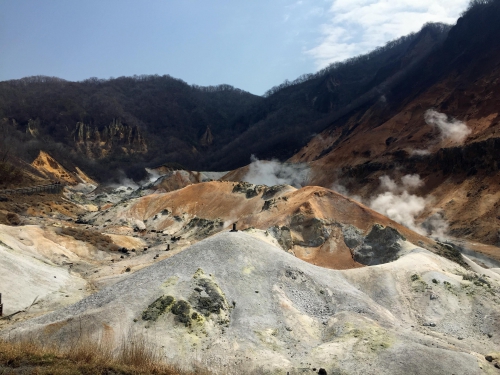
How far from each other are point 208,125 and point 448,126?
139769 mm

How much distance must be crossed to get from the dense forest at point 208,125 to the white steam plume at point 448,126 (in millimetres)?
20163

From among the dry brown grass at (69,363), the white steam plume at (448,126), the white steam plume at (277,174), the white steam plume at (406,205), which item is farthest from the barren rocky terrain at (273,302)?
the white steam plume at (277,174)

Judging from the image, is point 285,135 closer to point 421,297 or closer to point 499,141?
point 499,141

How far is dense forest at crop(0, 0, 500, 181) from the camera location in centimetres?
10050

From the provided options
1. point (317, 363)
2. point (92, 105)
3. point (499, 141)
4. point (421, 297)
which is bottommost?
point (317, 363)

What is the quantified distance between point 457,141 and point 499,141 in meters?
8.97

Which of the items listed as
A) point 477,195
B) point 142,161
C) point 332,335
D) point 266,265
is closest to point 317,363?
point 332,335

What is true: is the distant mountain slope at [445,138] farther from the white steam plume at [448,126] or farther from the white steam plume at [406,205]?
the white steam plume at [406,205]

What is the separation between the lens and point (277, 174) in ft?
304

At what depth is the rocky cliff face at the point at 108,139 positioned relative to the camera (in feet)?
474

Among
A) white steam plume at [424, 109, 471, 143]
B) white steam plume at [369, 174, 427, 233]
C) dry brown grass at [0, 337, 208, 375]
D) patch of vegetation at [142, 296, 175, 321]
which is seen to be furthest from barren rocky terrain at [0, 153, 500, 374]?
white steam plume at [424, 109, 471, 143]

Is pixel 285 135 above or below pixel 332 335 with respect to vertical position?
above

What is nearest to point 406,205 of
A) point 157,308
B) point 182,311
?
point 182,311

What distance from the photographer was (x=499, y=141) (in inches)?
2277
